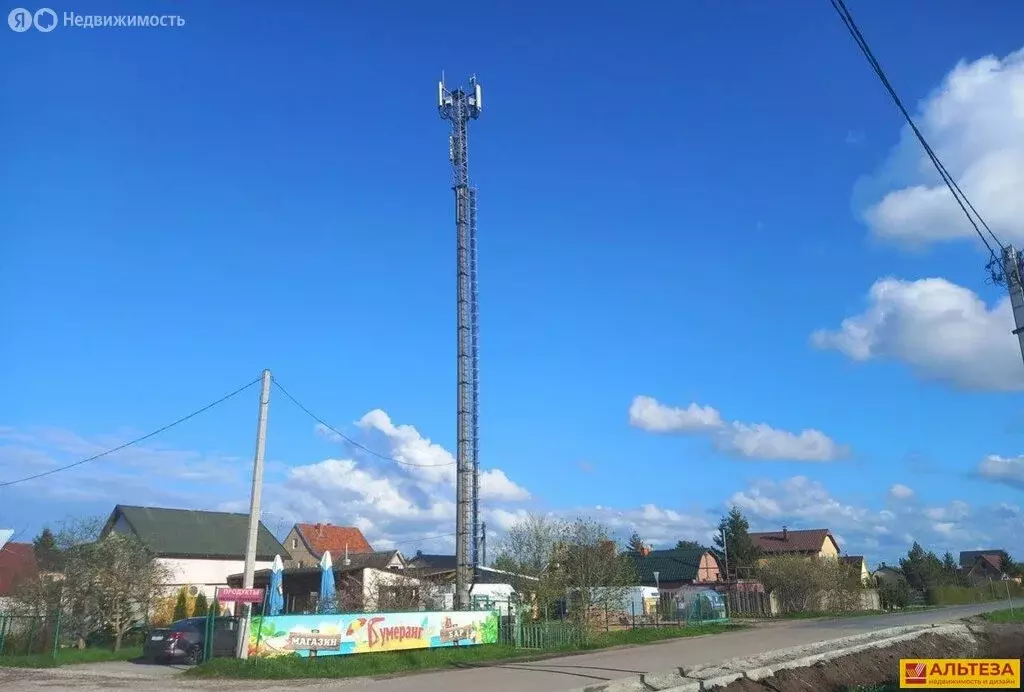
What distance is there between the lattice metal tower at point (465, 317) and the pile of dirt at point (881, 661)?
62.4ft

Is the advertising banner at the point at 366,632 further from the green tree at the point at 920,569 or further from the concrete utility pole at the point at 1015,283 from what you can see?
the green tree at the point at 920,569

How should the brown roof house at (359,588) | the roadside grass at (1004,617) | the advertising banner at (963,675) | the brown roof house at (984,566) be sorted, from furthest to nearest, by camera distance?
the brown roof house at (984,566), the roadside grass at (1004,617), the brown roof house at (359,588), the advertising banner at (963,675)

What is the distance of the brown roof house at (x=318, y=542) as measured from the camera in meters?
68.1

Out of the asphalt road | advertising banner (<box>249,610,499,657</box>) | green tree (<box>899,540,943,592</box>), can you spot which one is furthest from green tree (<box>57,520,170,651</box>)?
green tree (<box>899,540,943,592</box>)

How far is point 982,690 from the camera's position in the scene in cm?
1327

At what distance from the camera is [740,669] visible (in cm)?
1501


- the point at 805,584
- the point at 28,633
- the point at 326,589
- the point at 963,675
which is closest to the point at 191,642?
the point at 28,633

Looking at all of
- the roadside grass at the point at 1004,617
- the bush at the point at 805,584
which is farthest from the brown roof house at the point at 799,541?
the roadside grass at the point at 1004,617

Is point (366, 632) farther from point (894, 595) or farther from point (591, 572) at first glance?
point (894, 595)

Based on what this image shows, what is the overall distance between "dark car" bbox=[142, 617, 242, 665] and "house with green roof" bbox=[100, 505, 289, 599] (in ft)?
70.3

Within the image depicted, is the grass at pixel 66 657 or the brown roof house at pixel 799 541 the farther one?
the brown roof house at pixel 799 541

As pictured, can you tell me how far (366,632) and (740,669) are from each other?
36.8 feet

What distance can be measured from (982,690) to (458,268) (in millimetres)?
28734

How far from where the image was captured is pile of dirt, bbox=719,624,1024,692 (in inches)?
580
